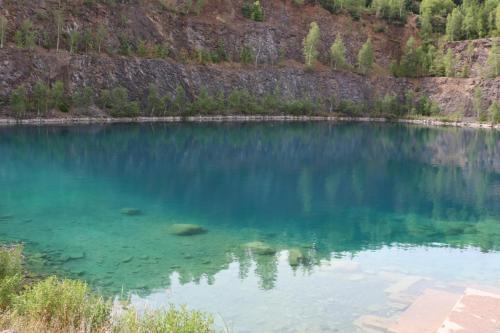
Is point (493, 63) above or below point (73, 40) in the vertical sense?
above

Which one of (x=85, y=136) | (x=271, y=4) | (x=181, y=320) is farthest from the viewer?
(x=271, y=4)

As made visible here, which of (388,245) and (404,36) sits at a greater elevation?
(404,36)

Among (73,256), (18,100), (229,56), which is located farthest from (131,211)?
(229,56)

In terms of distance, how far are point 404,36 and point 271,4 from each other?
35.2 m

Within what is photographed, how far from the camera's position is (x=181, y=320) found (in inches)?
477

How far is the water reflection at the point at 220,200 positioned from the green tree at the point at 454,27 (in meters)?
67.0

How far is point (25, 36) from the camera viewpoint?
262 feet

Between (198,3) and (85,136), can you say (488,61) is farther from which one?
(85,136)

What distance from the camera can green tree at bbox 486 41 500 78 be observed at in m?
110

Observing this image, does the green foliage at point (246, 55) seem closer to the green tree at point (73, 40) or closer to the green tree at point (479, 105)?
the green tree at point (73, 40)

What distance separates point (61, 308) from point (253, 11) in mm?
113131

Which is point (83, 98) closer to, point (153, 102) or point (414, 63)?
point (153, 102)

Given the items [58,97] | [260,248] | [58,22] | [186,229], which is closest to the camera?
[260,248]

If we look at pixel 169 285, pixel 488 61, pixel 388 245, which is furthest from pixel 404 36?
pixel 169 285
